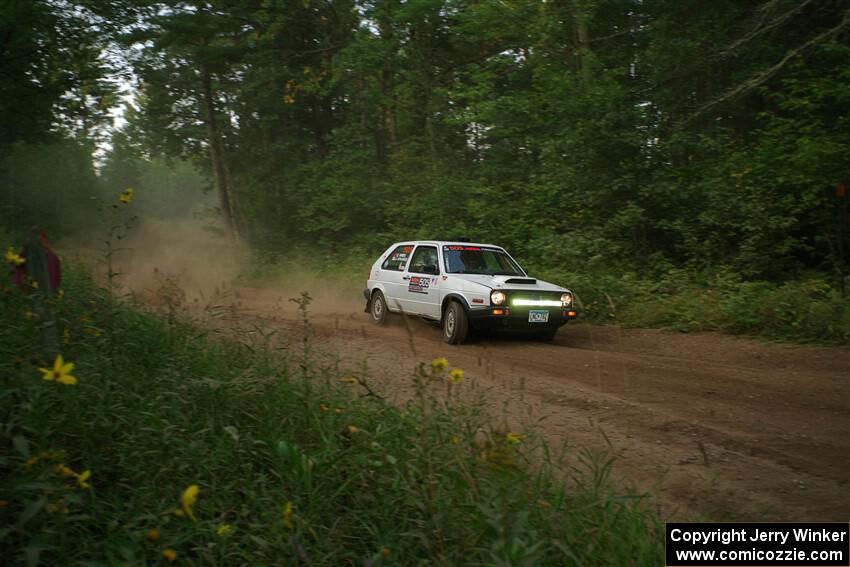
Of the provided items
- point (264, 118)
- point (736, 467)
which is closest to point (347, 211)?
point (264, 118)

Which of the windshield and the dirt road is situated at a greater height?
the windshield

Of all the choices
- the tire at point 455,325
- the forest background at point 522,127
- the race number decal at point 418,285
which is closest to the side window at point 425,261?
the race number decal at point 418,285

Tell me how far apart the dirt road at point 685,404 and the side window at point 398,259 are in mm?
1465

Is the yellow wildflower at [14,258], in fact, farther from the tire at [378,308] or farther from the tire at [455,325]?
the tire at [378,308]

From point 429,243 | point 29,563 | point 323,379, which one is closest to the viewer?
point 29,563

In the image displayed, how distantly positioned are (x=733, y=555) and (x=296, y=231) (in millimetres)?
25966

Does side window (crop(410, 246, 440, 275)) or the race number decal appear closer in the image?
the race number decal

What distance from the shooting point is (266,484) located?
11.0ft

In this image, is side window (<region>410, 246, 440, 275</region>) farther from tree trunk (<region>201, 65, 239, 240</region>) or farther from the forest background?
tree trunk (<region>201, 65, 239, 240</region>)

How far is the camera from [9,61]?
15.8m

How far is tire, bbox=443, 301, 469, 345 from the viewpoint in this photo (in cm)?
939

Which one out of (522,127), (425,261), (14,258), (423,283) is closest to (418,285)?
(423,283)

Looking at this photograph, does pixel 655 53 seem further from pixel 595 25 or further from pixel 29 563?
pixel 29 563

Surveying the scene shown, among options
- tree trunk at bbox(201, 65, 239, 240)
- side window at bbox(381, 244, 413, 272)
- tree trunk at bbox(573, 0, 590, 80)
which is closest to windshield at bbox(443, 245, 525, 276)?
side window at bbox(381, 244, 413, 272)
